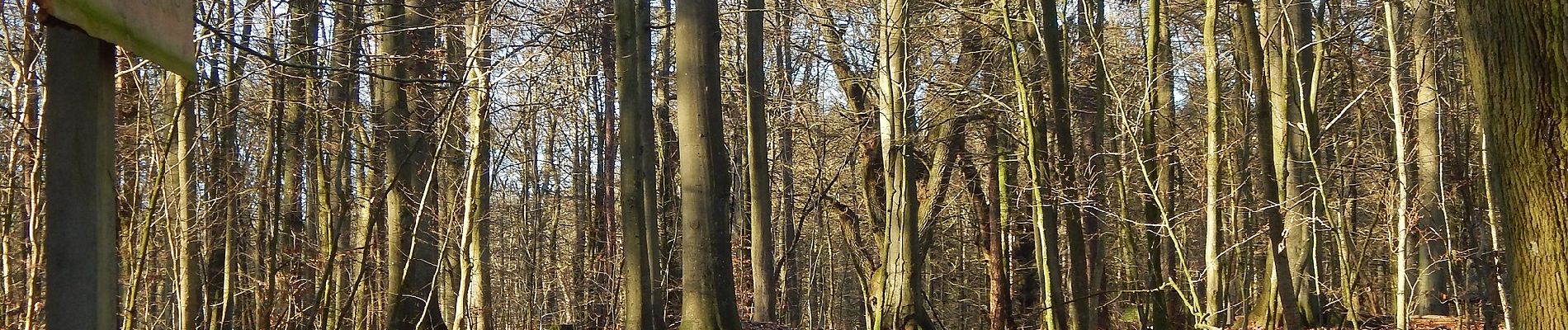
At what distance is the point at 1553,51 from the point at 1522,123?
0.90 feet

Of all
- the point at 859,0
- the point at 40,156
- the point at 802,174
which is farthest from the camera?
the point at 802,174

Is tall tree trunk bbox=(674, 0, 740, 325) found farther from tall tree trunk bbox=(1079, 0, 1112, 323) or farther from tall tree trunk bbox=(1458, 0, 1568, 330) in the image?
tall tree trunk bbox=(1458, 0, 1568, 330)

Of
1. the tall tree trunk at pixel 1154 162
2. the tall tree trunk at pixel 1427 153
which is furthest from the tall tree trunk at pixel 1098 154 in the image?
the tall tree trunk at pixel 1427 153

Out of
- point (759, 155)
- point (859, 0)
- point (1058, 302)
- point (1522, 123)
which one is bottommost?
point (1058, 302)

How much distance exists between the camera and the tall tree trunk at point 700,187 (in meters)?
8.66

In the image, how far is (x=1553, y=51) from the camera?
385cm

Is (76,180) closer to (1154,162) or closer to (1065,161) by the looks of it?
(1065,161)

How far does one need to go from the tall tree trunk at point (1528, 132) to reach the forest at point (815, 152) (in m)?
0.01

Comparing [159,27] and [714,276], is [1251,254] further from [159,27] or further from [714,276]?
[159,27]

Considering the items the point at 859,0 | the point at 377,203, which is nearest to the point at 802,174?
the point at 859,0

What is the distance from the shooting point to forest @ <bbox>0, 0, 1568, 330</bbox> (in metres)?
4.06

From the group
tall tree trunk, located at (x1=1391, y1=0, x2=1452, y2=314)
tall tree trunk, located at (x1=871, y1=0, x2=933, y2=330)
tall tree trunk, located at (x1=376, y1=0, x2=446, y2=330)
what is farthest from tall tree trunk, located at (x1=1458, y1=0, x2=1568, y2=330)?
tall tree trunk, located at (x1=376, y1=0, x2=446, y2=330)

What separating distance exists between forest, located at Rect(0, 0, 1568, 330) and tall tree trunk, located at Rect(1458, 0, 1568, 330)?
11 mm

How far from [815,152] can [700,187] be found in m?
2.48
